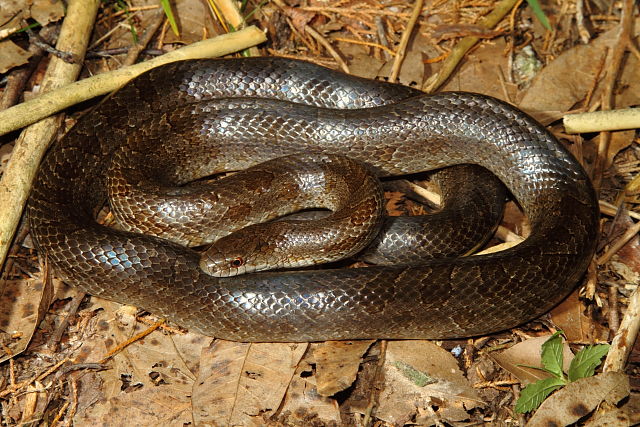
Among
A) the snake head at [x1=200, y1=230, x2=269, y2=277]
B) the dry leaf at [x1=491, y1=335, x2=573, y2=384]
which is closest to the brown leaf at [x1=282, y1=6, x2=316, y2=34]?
the snake head at [x1=200, y1=230, x2=269, y2=277]

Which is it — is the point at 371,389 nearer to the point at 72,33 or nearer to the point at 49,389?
the point at 49,389

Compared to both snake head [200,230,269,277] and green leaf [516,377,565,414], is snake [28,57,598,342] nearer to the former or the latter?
snake head [200,230,269,277]

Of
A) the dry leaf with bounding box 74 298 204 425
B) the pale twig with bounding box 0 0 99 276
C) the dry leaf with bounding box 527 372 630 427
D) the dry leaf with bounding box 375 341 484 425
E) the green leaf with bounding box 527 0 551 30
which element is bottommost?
the dry leaf with bounding box 74 298 204 425

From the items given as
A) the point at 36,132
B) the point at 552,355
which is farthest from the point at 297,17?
the point at 552,355

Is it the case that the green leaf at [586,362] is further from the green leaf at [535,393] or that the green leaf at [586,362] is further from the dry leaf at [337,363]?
the dry leaf at [337,363]

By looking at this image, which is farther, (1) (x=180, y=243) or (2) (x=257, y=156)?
(2) (x=257, y=156)

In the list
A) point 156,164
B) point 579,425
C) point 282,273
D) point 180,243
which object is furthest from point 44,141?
point 579,425
